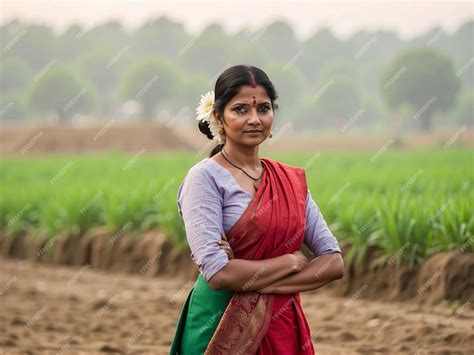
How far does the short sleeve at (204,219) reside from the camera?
256 centimetres

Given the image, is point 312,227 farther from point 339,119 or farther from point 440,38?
point 440,38

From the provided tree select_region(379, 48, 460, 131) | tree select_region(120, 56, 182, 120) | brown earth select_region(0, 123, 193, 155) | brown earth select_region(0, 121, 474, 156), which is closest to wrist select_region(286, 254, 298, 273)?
brown earth select_region(0, 121, 474, 156)

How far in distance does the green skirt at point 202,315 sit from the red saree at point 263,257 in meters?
0.06

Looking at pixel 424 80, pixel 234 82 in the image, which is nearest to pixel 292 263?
pixel 234 82

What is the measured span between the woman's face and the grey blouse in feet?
0.43

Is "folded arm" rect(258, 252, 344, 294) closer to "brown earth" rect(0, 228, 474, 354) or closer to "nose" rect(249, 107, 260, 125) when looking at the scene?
"nose" rect(249, 107, 260, 125)

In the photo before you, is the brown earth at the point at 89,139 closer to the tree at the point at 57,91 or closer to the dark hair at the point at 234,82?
the tree at the point at 57,91

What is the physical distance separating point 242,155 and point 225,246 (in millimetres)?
369

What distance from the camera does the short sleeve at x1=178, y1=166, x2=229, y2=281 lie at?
2.56 metres

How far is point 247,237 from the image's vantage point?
2635mm

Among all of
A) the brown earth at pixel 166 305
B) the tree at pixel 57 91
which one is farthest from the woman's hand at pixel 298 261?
the tree at pixel 57 91

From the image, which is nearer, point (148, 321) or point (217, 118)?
point (217, 118)

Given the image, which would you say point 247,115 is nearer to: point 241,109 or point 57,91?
point 241,109

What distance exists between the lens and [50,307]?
24.1 feet
